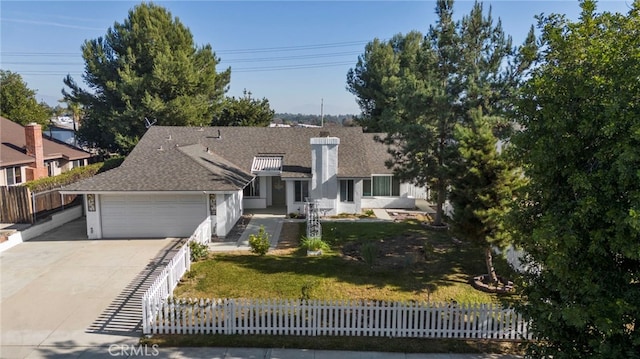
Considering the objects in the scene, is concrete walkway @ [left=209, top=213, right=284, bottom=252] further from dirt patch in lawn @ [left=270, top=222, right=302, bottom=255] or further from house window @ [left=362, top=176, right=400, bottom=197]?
house window @ [left=362, top=176, right=400, bottom=197]

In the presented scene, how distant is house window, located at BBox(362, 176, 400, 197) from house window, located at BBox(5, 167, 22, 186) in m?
25.1

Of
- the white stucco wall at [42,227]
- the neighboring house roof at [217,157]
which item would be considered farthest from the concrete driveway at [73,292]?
the neighboring house roof at [217,157]

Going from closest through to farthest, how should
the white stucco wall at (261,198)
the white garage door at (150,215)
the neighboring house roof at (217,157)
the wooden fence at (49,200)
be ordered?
the neighboring house roof at (217,157) → the white garage door at (150,215) → the wooden fence at (49,200) → the white stucco wall at (261,198)

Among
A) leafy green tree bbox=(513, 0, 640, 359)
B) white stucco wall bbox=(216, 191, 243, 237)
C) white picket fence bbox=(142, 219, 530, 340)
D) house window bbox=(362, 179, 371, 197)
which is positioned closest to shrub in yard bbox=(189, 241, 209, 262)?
white stucco wall bbox=(216, 191, 243, 237)

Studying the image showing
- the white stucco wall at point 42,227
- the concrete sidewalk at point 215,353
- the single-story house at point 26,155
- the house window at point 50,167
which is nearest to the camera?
the concrete sidewalk at point 215,353

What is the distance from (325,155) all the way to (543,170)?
20000mm

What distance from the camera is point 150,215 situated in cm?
2208

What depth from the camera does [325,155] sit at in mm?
27484

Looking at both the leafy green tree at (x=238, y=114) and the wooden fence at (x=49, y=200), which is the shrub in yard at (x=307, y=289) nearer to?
the wooden fence at (x=49, y=200)

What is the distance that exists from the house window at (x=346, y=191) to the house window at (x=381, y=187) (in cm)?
264

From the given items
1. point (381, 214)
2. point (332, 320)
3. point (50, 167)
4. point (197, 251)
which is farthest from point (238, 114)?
point (332, 320)

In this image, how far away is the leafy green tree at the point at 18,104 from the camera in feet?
155

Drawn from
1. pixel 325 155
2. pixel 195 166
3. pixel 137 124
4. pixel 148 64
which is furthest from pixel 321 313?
pixel 148 64

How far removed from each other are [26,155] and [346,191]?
78.2 feet
